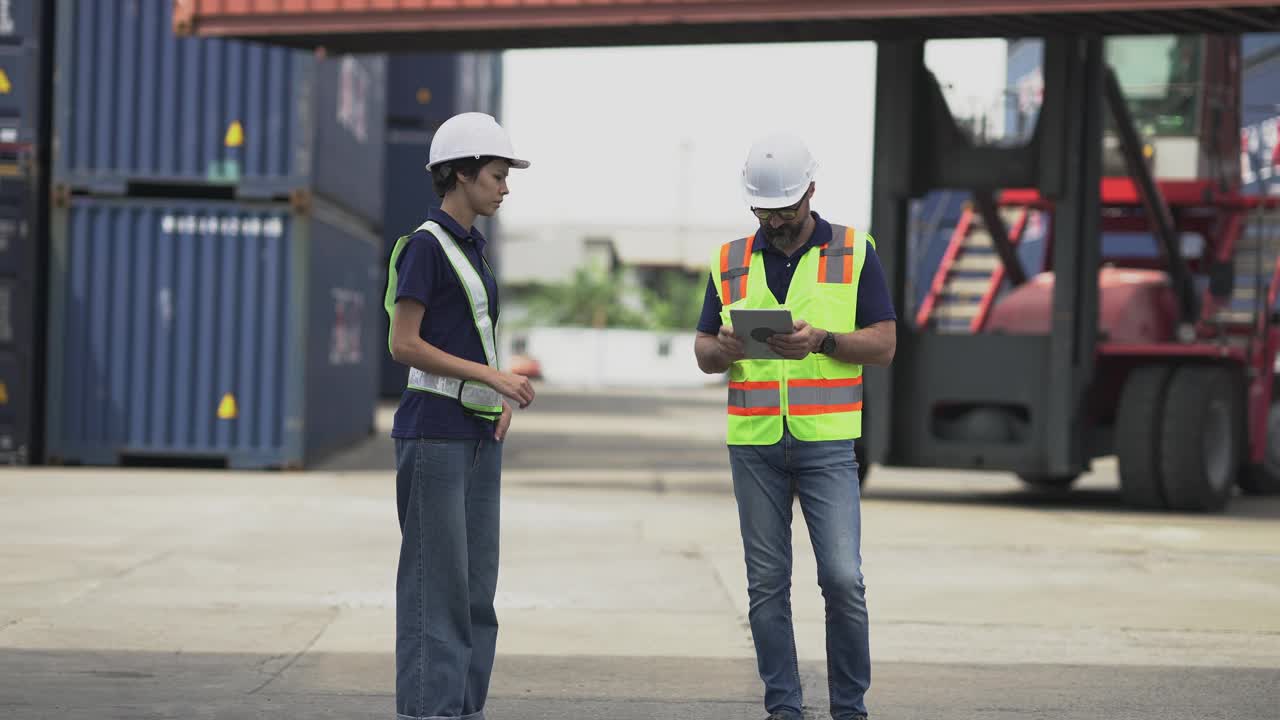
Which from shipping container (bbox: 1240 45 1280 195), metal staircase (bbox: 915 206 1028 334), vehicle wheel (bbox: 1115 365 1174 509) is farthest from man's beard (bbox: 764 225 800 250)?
shipping container (bbox: 1240 45 1280 195)

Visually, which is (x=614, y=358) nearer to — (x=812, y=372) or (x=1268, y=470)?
(x=1268, y=470)

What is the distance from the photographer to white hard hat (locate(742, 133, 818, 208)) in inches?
201

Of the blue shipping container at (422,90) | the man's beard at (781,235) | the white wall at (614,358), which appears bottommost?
the white wall at (614,358)

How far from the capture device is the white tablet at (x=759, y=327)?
5.05 metres

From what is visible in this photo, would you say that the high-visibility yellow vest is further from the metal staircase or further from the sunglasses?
the metal staircase

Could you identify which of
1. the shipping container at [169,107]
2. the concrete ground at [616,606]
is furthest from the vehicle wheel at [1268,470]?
the shipping container at [169,107]

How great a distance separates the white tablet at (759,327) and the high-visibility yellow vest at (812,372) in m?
0.06

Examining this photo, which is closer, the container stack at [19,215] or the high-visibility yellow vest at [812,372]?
the high-visibility yellow vest at [812,372]

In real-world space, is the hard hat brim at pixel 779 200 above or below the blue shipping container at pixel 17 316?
above

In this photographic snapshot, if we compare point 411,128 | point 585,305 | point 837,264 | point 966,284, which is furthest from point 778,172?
point 585,305

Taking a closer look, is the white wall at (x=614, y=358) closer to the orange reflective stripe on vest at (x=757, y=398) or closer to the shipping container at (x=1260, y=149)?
the shipping container at (x=1260, y=149)

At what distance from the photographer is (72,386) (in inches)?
630

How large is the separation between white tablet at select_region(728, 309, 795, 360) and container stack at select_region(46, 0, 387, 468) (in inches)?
445

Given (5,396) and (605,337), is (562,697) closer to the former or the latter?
(5,396)
